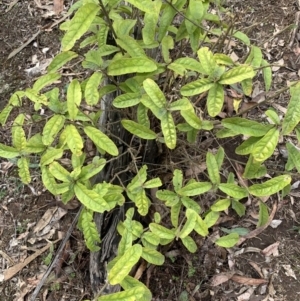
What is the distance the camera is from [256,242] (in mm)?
2459

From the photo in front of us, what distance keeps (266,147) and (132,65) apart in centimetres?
53

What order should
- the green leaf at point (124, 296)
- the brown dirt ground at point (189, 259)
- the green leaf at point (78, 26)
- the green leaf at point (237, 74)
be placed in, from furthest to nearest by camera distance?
the brown dirt ground at point (189, 259), the green leaf at point (237, 74), the green leaf at point (78, 26), the green leaf at point (124, 296)

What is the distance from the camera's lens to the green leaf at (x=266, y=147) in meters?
1.50

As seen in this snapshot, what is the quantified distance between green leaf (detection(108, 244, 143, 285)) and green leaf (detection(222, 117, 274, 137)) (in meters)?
0.62

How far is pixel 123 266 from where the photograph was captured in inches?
50.9

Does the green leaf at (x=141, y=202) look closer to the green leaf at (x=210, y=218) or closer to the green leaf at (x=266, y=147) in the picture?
the green leaf at (x=210, y=218)

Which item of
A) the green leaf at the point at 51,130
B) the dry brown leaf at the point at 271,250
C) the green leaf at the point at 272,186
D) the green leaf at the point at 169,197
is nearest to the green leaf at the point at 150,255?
the green leaf at the point at 169,197

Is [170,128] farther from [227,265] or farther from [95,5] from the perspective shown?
[227,265]

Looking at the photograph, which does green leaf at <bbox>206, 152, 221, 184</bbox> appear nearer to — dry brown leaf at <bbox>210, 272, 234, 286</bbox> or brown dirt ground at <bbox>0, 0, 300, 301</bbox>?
brown dirt ground at <bbox>0, 0, 300, 301</bbox>

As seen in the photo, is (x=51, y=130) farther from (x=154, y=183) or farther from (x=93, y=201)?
(x=154, y=183)

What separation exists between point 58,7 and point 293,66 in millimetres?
1680

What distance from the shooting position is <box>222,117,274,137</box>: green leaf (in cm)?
166

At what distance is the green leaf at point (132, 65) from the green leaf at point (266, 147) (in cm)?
43

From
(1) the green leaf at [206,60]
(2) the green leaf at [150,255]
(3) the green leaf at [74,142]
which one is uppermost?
(1) the green leaf at [206,60]
